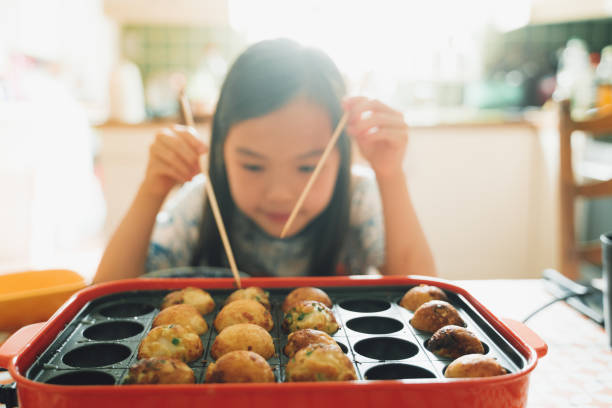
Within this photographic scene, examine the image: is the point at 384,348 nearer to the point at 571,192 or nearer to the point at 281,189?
the point at 281,189

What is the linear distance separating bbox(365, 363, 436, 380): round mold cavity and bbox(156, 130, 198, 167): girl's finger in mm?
544

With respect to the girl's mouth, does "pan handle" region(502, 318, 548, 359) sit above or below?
below

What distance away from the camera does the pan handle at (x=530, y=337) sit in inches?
20.1

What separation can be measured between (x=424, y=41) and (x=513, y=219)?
185 centimetres

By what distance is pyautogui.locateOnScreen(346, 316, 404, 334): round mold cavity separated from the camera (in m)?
0.66

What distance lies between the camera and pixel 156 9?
11.5 feet

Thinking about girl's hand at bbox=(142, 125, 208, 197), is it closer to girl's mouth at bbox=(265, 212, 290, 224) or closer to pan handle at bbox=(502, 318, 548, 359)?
girl's mouth at bbox=(265, 212, 290, 224)

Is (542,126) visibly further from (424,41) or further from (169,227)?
(169,227)

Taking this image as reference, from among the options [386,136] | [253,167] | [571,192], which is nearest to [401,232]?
[386,136]

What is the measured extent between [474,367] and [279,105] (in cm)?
66

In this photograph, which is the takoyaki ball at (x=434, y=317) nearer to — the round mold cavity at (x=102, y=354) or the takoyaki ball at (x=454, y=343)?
the takoyaki ball at (x=454, y=343)

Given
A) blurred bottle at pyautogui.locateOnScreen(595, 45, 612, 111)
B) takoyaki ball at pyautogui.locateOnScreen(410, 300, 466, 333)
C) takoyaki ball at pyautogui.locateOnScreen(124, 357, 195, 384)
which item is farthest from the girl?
blurred bottle at pyautogui.locateOnScreen(595, 45, 612, 111)

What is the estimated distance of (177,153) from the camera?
0.94 m

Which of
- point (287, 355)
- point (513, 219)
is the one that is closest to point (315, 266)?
point (287, 355)
